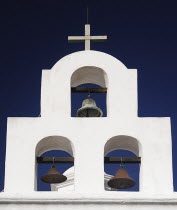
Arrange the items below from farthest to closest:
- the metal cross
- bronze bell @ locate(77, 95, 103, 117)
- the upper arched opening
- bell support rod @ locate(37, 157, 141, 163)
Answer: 1. the metal cross
2. bronze bell @ locate(77, 95, 103, 117)
3. the upper arched opening
4. bell support rod @ locate(37, 157, 141, 163)

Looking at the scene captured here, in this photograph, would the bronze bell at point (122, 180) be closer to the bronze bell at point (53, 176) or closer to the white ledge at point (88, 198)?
the bronze bell at point (53, 176)

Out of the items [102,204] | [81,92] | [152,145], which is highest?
[81,92]

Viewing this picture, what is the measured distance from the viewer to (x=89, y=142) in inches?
671

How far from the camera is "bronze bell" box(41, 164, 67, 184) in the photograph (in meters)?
17.3

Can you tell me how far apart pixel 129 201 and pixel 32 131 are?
95.8 inches

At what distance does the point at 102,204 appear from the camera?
1589 cm

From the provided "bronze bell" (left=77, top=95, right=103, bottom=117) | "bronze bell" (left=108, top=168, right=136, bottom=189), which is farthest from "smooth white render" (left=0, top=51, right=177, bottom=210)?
"bronze bell" (left=77, top=95, right=103, bottom=117)

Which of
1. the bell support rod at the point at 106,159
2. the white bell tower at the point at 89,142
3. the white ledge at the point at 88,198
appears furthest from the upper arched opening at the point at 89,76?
the white ledge at the point at 88,198

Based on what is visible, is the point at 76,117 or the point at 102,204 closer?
the point at 102,204

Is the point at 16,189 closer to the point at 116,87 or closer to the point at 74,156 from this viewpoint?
the point at 74,156

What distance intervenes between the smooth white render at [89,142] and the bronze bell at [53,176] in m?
0.45

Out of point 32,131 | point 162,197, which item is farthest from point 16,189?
point 162,197

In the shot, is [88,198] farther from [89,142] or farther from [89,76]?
[89,76]

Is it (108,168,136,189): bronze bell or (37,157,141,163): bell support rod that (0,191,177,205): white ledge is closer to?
(108,168,136,189): bronze bell
